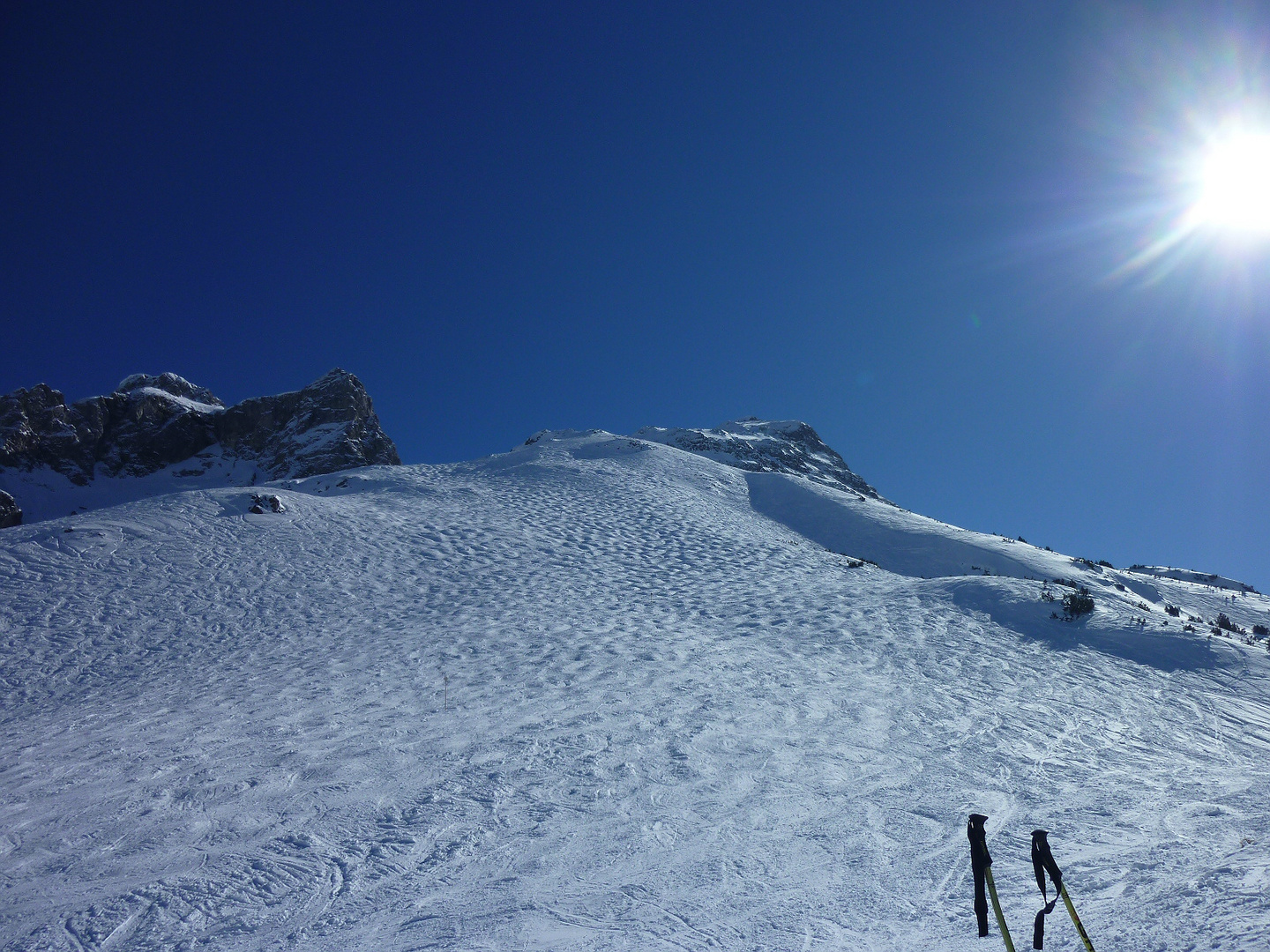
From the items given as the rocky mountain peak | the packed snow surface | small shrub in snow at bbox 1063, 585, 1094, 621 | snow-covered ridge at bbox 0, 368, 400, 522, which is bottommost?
the packed snow surface

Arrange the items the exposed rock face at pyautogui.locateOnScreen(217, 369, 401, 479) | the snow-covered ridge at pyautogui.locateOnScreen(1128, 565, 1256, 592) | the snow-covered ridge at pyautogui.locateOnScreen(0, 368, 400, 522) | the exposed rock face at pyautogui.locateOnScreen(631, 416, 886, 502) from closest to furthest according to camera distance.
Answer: the snow-covered ridge at pyautogui.locateOnScreen(1128, 565, 1256, 592), the exposed rock face at pyautogui.locateOnScreen(631, 416, 886, 502), the snow-covered ridge at pyautogui.locateOnScreen(0, 368, 400, 522), the exposed rock face at pyautogui.locateOnScreen(217, 369, 401, 479)

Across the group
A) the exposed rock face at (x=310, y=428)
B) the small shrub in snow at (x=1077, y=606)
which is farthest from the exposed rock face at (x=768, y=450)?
the exposed rock face at (x=310, y=428)

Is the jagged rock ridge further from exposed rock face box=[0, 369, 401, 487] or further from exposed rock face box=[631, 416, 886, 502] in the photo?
exposed rock face box=[631, 416, 886, 502]

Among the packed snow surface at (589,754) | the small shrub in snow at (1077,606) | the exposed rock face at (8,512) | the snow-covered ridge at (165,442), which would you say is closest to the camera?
the packed snow surface at (589,754)

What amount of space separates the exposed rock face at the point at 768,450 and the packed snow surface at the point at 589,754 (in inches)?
1258

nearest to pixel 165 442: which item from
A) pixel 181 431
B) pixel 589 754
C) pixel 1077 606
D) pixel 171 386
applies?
pixel 181 431

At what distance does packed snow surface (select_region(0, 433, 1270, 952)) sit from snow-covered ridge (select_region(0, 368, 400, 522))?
56137 mm

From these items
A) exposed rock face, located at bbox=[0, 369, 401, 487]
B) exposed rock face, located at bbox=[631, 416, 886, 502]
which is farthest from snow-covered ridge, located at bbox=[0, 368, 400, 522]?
exposed rock face, located at bbox=[631, 416, 886, 502]

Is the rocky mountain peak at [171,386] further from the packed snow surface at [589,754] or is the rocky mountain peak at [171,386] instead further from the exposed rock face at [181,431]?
the packed snow surface at [589,754]

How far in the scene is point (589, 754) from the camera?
779 centimetres

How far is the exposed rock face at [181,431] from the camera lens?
67.8 meters

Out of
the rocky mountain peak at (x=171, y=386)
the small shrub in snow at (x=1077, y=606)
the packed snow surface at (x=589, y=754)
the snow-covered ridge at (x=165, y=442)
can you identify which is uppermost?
the rocky mountain peak at (x=171, y=386)

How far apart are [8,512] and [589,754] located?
6505 centimetres

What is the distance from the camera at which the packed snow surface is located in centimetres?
482
